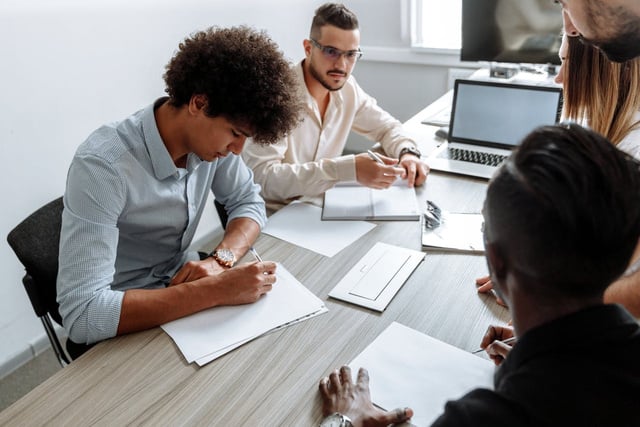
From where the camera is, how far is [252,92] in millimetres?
1129

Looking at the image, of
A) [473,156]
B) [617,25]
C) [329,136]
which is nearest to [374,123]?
[329,136]

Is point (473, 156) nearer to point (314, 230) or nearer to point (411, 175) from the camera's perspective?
point (411, 175)

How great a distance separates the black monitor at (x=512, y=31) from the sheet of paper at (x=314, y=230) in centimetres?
128

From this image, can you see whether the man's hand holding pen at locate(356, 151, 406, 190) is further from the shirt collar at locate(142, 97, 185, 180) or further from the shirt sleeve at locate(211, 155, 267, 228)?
the shirt collar at locate(142, 97, 185, 180)

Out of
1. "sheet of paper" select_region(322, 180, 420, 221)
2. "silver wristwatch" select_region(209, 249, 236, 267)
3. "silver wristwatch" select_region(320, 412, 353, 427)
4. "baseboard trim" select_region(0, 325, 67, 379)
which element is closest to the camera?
"silver wristwatch" select_region(320, 412, 353, 427)

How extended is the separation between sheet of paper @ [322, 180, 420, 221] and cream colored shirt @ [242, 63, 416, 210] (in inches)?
2.0

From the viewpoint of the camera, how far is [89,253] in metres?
1.04

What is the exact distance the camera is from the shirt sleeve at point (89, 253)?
101 cm

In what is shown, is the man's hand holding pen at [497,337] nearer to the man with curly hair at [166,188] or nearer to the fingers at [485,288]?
the fingers at [485,288]

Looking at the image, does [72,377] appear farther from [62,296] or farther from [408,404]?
[408,404]

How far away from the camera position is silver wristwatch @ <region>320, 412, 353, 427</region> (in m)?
0.79

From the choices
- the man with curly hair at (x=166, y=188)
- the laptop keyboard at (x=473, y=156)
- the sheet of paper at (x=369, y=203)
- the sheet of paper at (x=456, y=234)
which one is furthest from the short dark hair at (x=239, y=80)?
the laptop keyboard at (x=473, y=156)

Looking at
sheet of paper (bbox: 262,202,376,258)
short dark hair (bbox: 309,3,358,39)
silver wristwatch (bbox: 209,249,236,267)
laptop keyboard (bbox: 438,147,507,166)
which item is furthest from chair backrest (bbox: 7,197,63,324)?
laptop keyboard (bbox: 438,147,507,166)

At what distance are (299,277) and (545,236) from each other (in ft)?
2.48
